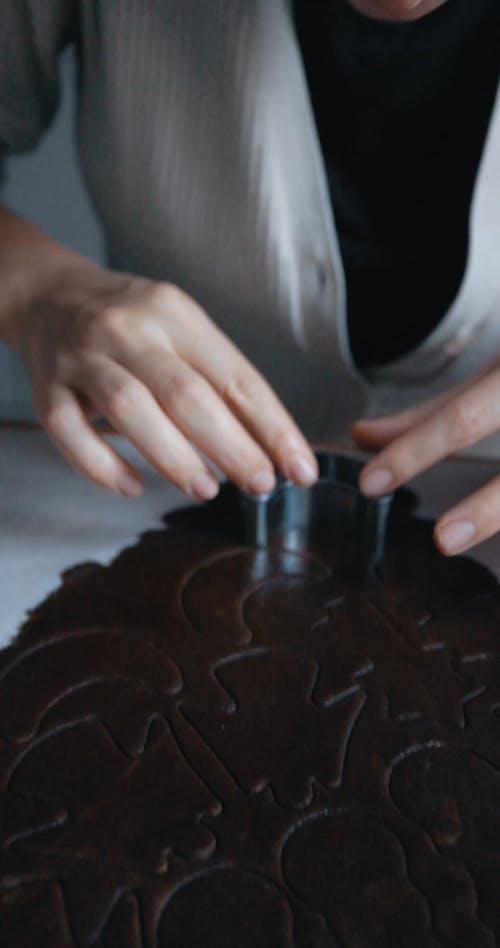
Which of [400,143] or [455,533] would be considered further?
[400,143]

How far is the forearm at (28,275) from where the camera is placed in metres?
0.81

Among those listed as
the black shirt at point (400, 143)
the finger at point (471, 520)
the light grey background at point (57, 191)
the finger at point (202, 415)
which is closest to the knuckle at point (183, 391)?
the finger at point (202, 415)

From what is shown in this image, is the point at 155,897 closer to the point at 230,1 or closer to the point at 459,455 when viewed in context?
the point at 459,455

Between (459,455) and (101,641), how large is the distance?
0.45m

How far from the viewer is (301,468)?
0.72 meters

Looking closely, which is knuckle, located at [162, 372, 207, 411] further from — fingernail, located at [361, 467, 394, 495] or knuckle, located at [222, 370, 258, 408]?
fingernail, located at [361, 467, 394, 495]

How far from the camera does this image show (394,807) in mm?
562

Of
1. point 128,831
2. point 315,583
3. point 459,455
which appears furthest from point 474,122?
point 128,831

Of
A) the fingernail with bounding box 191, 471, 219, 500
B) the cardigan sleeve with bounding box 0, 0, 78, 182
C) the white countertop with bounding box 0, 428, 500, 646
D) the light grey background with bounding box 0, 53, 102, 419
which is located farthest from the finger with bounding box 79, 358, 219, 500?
the light grey background with bounding box 0, 53, 102, 419

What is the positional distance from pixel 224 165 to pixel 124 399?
309mm

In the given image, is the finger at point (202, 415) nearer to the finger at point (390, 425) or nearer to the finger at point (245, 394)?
the finger at point (245, 394)

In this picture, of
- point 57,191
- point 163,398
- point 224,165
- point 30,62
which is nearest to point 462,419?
point 163,398

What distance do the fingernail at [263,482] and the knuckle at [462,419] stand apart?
16 centimetres

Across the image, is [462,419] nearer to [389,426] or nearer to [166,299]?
[389,426]
